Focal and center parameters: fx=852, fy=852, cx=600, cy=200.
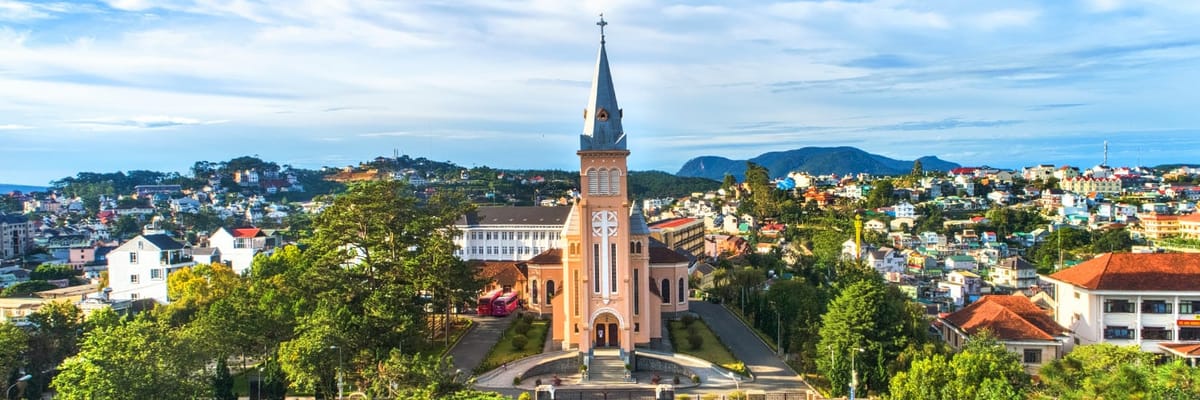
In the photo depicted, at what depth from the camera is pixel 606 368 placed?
36.7 meters

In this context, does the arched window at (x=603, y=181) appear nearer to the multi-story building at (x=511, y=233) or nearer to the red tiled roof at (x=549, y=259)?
the red tiled roof at (x=549, y=259)

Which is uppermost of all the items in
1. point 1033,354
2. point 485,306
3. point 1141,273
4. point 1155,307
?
point 1141,273

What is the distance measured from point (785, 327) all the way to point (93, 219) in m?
117

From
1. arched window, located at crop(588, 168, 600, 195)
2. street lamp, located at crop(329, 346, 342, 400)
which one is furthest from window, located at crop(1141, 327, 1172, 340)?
street lamp, located at crop(329, 346, 342, 400)

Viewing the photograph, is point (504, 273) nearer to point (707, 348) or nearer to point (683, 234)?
point (707, 348)

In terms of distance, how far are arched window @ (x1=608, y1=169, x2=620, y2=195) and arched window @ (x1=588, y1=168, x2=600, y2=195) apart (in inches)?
21.2

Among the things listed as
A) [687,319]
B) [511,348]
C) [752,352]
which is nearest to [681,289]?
[687,319]

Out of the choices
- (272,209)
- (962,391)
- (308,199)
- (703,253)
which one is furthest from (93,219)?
(962,391)

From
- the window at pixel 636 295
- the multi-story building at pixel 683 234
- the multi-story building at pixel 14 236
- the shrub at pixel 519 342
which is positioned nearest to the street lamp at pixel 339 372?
the shrub at pixel 519 342

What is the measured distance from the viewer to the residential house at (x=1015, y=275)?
2945 inches

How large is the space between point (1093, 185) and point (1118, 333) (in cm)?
11786

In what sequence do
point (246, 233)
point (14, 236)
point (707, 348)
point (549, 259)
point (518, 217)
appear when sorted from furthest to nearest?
point (14, 236), point (518, 217), point (246, 233), point (549, 259), point (707, 348)

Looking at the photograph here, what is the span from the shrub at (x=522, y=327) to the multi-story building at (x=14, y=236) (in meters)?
74.2

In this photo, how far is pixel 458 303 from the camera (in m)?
42.2
